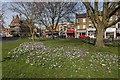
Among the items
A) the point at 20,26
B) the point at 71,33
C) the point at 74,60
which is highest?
the point at 20,26

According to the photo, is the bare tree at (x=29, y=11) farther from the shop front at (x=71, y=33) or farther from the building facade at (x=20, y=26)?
the shop front at (x=71, y=33)

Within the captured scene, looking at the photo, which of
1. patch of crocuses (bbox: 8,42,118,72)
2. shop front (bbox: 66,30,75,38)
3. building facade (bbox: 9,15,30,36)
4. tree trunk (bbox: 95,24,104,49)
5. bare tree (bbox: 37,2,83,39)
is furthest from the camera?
shop front (bbox: 66,30,75,38)

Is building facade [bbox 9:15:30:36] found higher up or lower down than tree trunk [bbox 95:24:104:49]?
higher up

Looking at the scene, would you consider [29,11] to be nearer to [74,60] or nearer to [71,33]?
[74,60]

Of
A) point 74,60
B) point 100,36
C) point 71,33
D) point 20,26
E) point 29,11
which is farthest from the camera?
point 71,33

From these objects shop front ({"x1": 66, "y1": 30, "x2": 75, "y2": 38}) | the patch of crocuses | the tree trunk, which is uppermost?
shop front ({"x1": 66, "y1": 30, "x2": 75, "y2": 38})

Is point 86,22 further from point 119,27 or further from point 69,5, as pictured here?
point 69,5

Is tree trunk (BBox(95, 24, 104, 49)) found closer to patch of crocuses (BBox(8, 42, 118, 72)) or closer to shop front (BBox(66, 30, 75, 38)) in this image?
patch of crocuses (BBox(8, 42, 118, 72))

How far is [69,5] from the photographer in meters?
20.0

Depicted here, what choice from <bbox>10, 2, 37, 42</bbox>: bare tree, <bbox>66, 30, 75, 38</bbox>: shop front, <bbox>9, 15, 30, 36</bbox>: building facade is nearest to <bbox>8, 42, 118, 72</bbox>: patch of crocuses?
<bbox>10, 2, 37, 42</bbox>: bare tree

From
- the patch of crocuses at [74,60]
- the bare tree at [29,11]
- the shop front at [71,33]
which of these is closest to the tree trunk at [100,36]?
the patch of crocuses at [74,60]

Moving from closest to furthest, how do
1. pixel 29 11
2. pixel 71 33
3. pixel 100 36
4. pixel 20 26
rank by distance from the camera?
pixel 100 36 < pixel 29 11 < pixel 20 26 < pixel 71 33

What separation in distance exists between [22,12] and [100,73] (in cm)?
1998

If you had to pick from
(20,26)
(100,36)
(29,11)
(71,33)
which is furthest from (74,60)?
(71,33)
